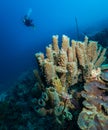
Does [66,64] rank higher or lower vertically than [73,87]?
higher

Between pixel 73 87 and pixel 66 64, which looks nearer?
pixel 66 64

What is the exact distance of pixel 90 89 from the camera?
324 centimetres

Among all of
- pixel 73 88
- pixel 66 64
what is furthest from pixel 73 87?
pixel 66 64

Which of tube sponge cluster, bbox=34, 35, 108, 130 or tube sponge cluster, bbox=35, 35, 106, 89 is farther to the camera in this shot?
tube sponge cluster, bbox=35, 35, 106, 89

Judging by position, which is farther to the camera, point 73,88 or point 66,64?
point 73,88

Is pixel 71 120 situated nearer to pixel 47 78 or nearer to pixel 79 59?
pixel 47 78

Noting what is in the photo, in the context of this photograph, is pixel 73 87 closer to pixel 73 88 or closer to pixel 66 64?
pixel 73 88

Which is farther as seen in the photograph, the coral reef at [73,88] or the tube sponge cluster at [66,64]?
the tube sponge cluster at [66,64]

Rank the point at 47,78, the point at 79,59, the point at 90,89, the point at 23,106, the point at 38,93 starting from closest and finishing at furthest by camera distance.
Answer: the point at 90,89, the point at 47,78, the point at 79,59, the point at 38,93, the point at 23,106

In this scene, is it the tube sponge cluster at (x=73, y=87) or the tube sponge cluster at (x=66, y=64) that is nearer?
the tube sponge cluster at (x=73, y=87)

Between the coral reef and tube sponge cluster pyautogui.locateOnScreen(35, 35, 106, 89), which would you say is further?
tube sponge cluster pyautogui.locateOnScreen(35, 35, 106, 89)

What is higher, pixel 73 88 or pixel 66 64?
pixel 66 64

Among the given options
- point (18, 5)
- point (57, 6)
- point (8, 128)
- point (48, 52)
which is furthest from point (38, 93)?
point (57, 6)

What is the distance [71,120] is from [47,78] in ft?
2.54
